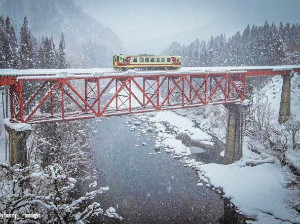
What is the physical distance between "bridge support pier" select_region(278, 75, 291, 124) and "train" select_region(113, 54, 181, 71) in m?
20.7

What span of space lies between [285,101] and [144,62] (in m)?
26.0

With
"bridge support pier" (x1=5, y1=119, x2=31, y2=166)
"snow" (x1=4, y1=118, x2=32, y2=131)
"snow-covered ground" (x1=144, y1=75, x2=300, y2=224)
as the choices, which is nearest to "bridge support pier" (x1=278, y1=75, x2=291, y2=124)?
Result: "snow-covered ground" (x1=144, y1=75, x2=300, y2=224)

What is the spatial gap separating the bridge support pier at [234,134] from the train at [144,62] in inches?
384

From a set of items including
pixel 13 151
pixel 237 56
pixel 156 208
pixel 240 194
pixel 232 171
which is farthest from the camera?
pixel 237 56

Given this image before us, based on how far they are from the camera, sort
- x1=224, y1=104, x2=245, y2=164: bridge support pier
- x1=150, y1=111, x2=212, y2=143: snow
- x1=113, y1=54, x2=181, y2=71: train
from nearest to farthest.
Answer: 1. x1=113, y1=54, x2=181, y2=71: train
2. x1=224, y1=104, x2=245, y2=164: bridge support pier
3. x1=150, y1=111, x2=212, y2=143: snow

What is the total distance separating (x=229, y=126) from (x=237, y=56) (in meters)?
52.0

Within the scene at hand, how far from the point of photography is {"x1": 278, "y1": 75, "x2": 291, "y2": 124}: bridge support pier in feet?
124

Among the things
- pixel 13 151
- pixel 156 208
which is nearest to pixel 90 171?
pixel 156 208

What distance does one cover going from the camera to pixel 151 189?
26.5 metres

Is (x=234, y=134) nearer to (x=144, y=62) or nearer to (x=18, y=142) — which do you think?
(x=144, y=62)

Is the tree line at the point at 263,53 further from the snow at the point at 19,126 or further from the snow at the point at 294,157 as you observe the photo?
the snow at the point at 19,126

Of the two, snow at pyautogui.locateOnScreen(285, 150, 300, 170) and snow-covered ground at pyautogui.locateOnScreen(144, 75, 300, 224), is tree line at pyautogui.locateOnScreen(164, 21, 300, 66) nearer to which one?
snow-covered ground at pyautogui.locateOnScreen(144, 75, 300, 224)

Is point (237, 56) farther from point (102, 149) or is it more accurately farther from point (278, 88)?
point (102, 149)

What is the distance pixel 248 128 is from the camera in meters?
41.5
